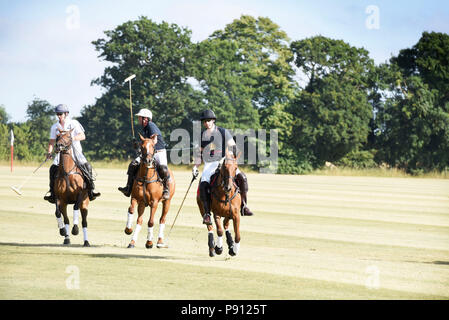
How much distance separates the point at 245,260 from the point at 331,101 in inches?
2263

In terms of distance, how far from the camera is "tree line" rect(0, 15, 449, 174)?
68.2 m

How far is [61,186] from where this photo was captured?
14.1 meters

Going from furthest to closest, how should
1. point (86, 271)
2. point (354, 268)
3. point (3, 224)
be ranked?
point (3, 224) → point (354, 268) → point (86, 271)

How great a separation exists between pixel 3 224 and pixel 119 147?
5560 centimetres

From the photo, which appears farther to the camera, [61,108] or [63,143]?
[61,108]

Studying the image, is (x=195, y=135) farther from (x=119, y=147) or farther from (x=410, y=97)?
(x=410, y=97)

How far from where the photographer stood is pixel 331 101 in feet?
226

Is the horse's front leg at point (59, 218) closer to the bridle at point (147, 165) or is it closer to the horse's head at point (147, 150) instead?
the bridle at point (147, 165)

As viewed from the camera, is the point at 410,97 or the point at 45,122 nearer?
the point at 410,97

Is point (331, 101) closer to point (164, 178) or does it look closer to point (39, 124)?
point (39, 124)

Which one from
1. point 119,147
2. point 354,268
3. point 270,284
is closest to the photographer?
point 270,284

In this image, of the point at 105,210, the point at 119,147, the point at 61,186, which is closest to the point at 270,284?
the point at 61,186
